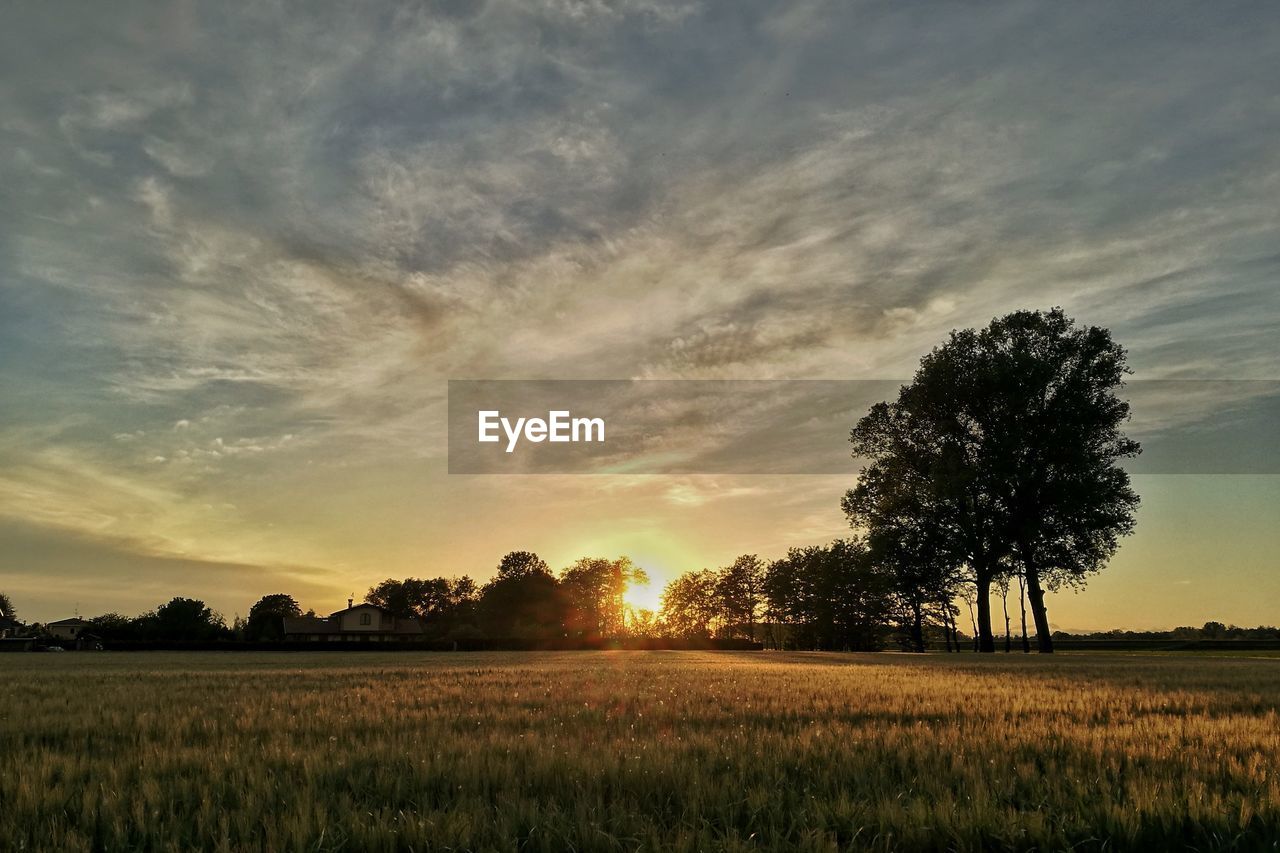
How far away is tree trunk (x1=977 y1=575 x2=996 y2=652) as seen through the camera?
47469 mm

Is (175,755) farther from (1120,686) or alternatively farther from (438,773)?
(1120,686)

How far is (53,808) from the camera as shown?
4414mm

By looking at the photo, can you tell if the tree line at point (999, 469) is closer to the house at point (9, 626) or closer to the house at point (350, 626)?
the house at point (350, 626)

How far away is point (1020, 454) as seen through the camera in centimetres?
4378

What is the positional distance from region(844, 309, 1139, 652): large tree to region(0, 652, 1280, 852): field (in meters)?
37.0

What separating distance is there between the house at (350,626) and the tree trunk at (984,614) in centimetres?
10503

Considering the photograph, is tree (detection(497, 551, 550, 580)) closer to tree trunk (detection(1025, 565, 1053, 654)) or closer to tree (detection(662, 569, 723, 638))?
tree (detection(662, 569, 723, 638))

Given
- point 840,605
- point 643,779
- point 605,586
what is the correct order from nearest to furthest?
1. point 643,779
2. point 840,605
3. point 605,586

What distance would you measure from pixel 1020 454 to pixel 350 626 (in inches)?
4891

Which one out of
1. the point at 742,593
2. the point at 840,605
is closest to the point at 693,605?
the point at 742,593

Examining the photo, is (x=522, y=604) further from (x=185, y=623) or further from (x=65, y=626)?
(x=65, y=626)

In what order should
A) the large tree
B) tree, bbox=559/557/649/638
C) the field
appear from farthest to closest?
tree, bbox=559/557/649/638, the large tree, the field

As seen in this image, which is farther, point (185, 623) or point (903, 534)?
point (185, 623)

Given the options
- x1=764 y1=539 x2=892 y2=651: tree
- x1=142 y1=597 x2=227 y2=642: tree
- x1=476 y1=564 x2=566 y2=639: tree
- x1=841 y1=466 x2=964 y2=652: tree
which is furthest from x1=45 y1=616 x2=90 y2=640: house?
x1=841 y1=466 x2=964 y2=652: tree
